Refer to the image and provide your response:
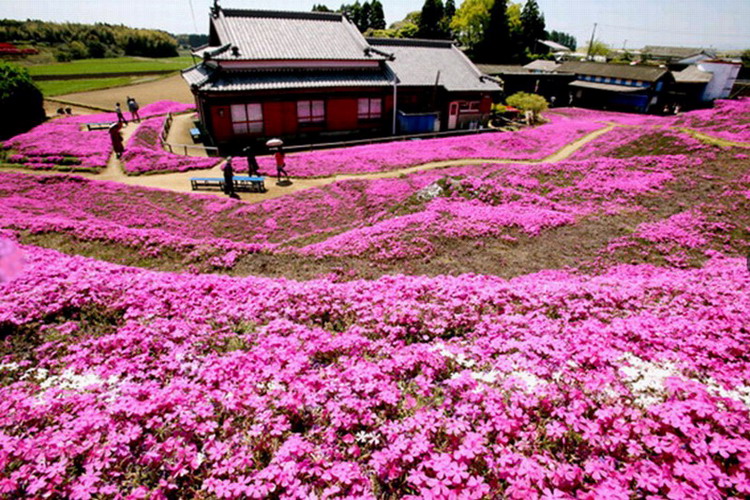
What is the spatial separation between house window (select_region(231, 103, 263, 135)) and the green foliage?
11014 cm

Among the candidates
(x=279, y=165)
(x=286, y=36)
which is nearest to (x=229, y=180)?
(x=279, y=165)

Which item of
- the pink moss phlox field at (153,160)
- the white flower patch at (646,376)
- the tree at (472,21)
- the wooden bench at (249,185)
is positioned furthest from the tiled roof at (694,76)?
the white flower patch at (646,376)

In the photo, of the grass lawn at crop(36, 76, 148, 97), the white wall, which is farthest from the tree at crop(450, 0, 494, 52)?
the grass lawn at crop(36, 76, 148, 97)

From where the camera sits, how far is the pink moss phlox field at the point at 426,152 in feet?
101

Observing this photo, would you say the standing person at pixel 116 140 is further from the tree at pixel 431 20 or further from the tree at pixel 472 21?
the tree at pixel 472 21

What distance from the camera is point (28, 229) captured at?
17.2 m

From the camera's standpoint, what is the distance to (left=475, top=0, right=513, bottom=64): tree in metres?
94.7

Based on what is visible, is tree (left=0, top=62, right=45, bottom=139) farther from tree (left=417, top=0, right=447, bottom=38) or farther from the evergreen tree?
the evergreen tree

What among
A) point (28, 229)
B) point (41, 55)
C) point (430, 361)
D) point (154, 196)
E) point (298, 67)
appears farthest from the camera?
point (41, 55)

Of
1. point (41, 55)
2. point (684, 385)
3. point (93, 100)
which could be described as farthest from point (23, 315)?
point (41, 55)

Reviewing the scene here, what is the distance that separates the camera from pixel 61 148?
108ft

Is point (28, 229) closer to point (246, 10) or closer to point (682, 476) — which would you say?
point (682, 476)

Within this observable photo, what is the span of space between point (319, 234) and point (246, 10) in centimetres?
3434

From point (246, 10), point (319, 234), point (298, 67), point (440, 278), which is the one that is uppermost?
point (246, 10)
